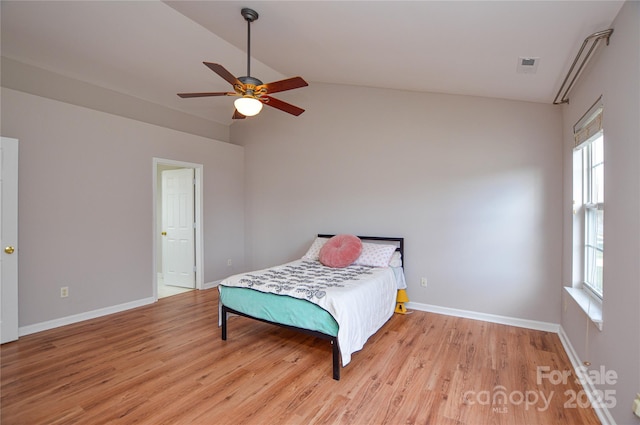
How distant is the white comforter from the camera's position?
257 cm

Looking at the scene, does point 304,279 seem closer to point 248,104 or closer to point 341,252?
point 341,252

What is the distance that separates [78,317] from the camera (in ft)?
12.0

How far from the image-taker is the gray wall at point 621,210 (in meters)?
1.57

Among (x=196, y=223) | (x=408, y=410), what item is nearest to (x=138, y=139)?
(x=196, y=223)

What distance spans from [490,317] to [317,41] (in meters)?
3.64

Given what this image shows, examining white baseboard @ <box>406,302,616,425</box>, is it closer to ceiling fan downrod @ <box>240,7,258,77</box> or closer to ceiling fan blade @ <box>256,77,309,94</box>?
ceiling fan blade @ <box>256,77,309,94</box>

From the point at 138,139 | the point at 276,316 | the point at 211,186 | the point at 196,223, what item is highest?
the point at 138,139

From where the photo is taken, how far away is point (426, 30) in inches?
92.4

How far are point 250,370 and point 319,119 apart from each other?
3674mm

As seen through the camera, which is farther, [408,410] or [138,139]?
[138,139]

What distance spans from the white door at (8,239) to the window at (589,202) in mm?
5026

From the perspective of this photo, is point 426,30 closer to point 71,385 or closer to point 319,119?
point 319,119

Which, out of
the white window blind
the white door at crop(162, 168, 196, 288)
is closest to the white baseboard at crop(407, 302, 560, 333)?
the white window blind

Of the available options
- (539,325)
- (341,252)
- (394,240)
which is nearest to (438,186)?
(394,240)
